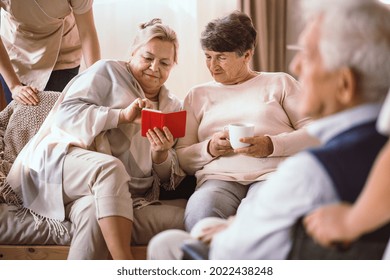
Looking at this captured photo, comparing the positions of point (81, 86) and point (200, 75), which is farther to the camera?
point (200, 75)

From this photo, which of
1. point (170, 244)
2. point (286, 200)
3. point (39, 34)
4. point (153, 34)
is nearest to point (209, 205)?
point (170, 244)

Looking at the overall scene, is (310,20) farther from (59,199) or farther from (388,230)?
(59,199)

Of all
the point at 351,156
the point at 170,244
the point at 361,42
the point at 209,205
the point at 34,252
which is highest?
the point at 361,42

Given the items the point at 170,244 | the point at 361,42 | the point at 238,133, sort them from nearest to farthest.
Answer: the point at 361,42 < the point at 170,244 < the point at 238,133

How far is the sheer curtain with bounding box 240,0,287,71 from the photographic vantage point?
2.96 m

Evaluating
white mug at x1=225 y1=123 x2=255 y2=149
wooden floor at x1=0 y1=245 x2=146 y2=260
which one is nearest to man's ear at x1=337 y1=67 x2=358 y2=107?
A: white mug at x1=225 y1=123 x2=255 y2=149

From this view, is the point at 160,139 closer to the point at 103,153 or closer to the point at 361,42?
the point at 103,153

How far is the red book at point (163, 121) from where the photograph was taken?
1.61 m

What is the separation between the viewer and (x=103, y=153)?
1752mm

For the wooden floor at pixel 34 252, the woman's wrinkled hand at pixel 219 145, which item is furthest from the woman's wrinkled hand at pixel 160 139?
the wooden floor at pixel 34 252

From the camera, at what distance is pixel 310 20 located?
1.01 meters

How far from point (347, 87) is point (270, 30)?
2.05 m
